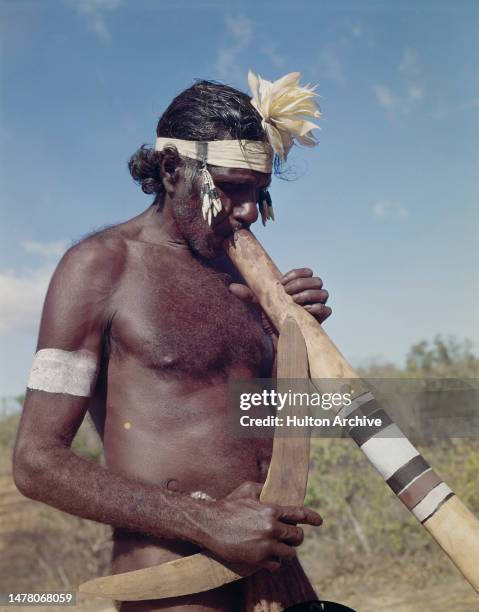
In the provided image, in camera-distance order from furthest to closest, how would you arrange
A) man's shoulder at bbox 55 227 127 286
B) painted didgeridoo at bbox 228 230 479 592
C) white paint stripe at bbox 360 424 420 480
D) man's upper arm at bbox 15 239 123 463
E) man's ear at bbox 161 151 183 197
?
man's ear at bbox 161 151 183 197, man's shoulder at bbox 55 227 127 286, man's upper arm at bbox 15 239 123 463, white paint stripe at bbox 360 424 420 480, painted didgeridoo at bbox 228 230 479 592

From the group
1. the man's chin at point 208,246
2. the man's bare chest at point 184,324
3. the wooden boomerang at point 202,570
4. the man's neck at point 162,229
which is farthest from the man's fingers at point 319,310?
the man's neck at point 162,229

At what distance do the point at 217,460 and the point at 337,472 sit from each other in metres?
4.69

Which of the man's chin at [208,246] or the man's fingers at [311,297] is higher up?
the man's chin at [208,246]

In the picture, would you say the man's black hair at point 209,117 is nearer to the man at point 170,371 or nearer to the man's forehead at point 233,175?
the man at point 170,371

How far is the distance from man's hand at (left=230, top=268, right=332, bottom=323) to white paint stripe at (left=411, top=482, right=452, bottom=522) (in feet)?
1.84

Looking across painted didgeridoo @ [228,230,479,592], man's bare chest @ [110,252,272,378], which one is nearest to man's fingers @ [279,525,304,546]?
painted didgeridoo @ [228,230,479,592]

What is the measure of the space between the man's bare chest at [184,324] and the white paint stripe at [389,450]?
0.54m

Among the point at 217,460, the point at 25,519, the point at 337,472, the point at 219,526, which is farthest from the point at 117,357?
the point at 25,519

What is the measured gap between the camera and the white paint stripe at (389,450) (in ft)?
5.50

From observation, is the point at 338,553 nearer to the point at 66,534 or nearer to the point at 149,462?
the point at 66,534

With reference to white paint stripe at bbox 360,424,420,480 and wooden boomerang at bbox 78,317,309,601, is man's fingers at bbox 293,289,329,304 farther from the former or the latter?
white paint stripe at bbox 360,424,420,480

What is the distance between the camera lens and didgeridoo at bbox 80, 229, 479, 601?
158 cm

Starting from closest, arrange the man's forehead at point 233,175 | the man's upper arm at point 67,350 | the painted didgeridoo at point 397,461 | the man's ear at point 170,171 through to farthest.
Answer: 1. the painted didgeridoo at point 397,461
2. the man's upper arm at point 67,350
3. the man's forehead at point 233,175
4. the man's ear at point 170,171

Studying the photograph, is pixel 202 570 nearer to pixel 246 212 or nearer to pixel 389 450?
pixel 389 450
